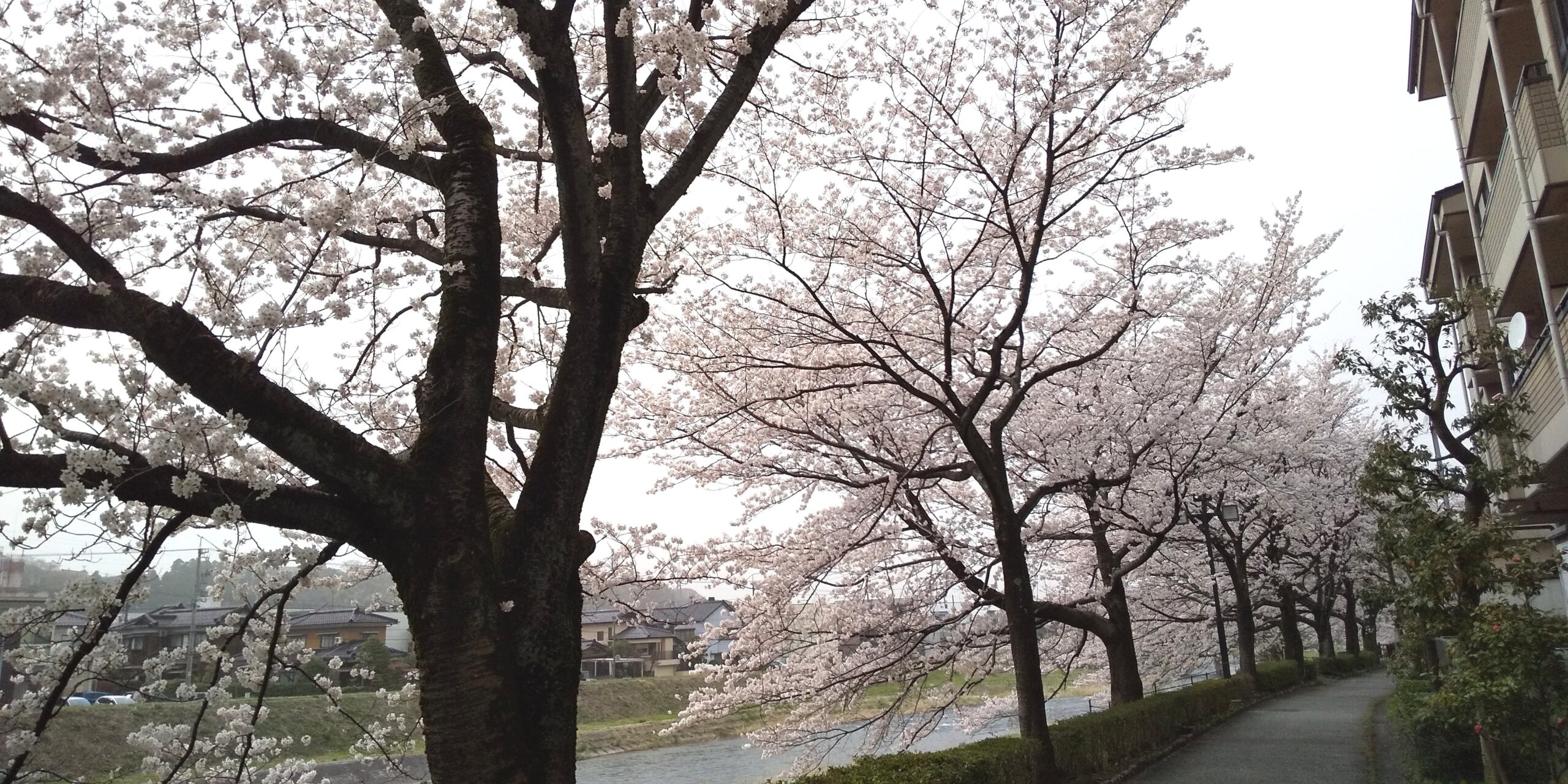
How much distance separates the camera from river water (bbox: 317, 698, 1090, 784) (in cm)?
1819

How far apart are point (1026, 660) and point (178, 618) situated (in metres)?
10.0

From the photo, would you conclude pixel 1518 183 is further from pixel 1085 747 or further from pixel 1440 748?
pixel 1085 747

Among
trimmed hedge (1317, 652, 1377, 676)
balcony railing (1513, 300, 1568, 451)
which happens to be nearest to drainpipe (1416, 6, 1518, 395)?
balcony railing (1513, 300, 1568, 451)

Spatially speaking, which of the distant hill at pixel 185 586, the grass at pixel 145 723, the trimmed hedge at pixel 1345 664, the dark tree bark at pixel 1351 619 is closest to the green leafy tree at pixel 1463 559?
the distant hill at pixel 185 586

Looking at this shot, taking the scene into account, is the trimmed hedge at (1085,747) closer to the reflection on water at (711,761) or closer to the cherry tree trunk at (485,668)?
the cherry tree trunk at (485,668)

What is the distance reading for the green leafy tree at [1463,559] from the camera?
6828 mm

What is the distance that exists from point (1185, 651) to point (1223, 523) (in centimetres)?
708

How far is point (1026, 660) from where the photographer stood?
8438mm

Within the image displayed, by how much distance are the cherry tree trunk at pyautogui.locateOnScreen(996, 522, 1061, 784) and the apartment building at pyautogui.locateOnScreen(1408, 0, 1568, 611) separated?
4339 mm

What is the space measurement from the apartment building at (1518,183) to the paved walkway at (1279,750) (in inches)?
132

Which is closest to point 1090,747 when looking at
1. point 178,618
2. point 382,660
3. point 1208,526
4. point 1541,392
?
point 1541,392

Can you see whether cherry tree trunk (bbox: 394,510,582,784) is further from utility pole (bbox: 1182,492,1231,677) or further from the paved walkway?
utility pole (bbox: 1182,492,1231,677)

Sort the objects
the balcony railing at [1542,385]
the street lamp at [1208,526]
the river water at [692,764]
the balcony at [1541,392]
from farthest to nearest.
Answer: the river water at [692,764]
the street lamp at [1208,526]
the balcony at [1541,392]
the balcony railing at [1542,385]

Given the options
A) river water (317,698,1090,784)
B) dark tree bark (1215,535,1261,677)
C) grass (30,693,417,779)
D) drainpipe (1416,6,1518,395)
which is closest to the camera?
drainpipe (1416,6,1518,395)
